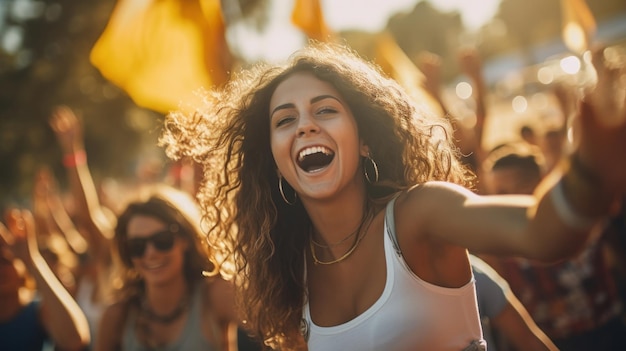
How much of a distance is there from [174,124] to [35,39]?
2329 centimetres

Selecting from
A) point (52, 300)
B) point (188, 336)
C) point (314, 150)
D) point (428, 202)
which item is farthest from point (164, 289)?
point (428, 202)

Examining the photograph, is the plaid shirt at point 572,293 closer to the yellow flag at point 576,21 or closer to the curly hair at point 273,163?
the yellow flag at point 576,21

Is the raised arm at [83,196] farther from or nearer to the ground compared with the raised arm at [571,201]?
farther from the ground

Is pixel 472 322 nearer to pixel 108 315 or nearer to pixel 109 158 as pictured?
pixel 108 315

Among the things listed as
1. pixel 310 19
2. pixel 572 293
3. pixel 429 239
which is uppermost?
pixel 310 19

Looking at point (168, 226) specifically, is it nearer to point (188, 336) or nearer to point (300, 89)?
point (188, 336)

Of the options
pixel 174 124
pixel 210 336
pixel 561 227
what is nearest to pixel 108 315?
pixel 210 336

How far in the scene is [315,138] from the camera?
251 centimetres

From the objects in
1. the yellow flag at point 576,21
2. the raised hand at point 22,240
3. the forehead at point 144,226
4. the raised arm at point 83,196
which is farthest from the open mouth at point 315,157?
the raised arm at point 83,196

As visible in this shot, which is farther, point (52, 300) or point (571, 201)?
point (52, 300)

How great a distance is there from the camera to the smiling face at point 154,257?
3846mm

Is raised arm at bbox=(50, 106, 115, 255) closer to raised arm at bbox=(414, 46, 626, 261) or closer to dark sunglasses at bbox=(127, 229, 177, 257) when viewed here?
dark sunglasses at bbox=(127, 229, 177, 257)

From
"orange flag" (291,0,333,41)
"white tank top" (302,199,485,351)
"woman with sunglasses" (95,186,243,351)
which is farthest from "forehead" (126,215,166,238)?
"orange flag" (291,0,333,41)

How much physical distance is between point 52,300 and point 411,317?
2.44m
